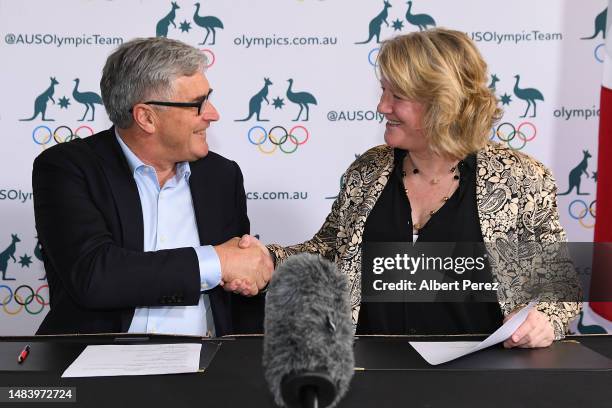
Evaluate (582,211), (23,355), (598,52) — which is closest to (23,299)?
(23,355)

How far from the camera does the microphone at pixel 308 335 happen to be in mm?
1161

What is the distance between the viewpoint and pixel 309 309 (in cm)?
125

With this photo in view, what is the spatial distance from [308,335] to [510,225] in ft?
5.05

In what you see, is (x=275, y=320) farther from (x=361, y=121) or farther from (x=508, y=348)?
(x=361, y=121)

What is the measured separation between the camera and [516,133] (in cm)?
386

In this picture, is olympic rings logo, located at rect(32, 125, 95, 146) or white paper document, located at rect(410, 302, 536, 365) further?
olympic rings logo, located at rect(32, 125, 95, 146)

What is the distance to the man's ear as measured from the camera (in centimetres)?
268

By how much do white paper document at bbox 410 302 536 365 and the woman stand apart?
600 mm

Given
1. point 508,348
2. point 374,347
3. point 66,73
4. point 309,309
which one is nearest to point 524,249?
point 508,348

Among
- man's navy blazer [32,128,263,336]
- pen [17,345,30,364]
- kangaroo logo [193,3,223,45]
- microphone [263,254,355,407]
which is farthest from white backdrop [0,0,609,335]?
microphone [263,254,355,407]

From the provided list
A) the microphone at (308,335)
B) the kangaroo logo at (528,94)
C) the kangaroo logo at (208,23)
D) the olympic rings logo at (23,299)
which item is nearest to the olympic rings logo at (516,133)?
the kangaroo logo at (528,94)

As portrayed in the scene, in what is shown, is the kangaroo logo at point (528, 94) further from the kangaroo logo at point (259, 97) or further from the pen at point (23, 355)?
the pen at point (23, 355)

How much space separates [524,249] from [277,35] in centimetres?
190

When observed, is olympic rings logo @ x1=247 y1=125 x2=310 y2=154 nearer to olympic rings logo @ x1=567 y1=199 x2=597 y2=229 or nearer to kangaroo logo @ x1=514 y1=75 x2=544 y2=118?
kangaroo logo @ x1=514 y1=75 x2=544 y2=118
